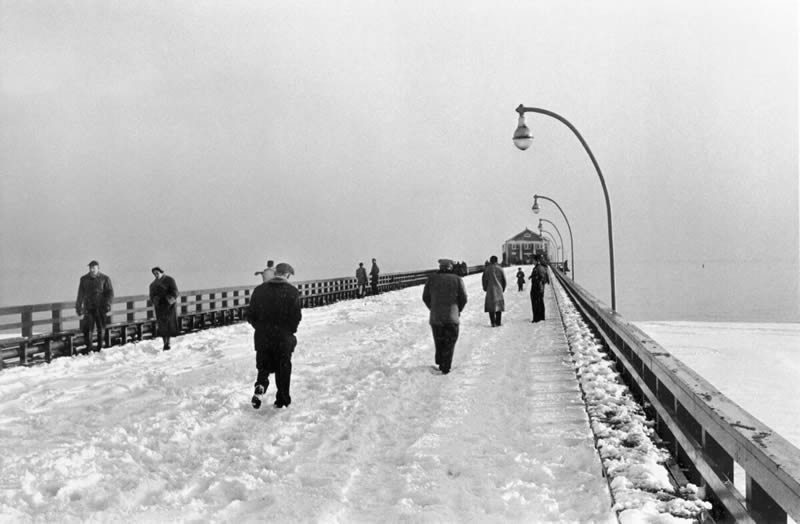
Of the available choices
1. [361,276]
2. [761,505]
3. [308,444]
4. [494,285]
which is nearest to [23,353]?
[308,444]

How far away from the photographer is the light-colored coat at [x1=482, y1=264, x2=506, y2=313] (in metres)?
15.7

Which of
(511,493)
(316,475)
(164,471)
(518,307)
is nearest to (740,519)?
(511,493)

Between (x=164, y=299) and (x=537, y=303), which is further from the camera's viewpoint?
(x=537, y=303)

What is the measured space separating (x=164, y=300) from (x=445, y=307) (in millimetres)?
6408

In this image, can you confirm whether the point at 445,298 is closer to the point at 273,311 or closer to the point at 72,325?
the point at 273,311

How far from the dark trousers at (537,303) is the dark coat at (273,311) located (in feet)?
35.4

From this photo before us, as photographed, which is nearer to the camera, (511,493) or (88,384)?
(511,493)

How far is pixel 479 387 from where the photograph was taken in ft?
28.1

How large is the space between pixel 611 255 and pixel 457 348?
6.49m

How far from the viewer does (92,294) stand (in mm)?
12953

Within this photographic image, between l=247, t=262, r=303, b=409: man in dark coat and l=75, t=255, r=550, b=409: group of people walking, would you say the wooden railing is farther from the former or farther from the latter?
l=247, t=262, r=303, b=409: man in dark coat

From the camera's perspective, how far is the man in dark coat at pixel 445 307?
32.5 feet

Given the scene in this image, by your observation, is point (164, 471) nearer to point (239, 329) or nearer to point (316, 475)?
point (316, 475)

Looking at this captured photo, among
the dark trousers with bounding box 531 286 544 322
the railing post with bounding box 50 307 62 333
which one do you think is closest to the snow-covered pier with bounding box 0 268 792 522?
the railing post with bounding box 50 307 62 333
